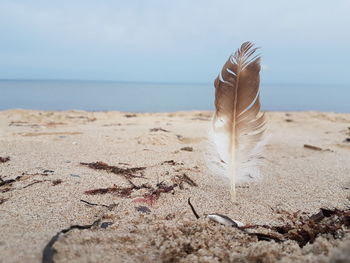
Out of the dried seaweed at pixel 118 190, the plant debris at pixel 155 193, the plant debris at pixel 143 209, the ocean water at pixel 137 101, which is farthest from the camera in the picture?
the ocean water at pixel 137 101

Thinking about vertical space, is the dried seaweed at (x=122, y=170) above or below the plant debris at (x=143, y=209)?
below

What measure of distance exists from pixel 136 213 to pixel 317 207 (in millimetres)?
1371

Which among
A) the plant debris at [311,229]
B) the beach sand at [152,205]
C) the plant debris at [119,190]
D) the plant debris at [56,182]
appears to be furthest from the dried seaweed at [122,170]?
the plant debris at [311,229]

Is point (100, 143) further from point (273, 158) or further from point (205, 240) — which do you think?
point (205, 240)

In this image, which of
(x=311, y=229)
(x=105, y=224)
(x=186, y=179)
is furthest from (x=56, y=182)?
(x=311, y=229)

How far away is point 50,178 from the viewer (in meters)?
2.77

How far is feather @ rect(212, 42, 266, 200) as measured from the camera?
242cm

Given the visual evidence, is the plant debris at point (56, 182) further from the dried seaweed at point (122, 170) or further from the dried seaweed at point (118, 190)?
the dried seaweed at point (122, 170)

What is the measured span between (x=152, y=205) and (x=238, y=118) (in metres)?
0.96

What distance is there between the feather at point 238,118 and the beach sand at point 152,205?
0.63 ft

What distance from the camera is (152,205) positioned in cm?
224

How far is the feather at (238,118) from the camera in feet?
7.93

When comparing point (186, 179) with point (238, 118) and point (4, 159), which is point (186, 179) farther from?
point (4, 159)

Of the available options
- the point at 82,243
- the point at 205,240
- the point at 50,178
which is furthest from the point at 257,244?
the point at 50,178
